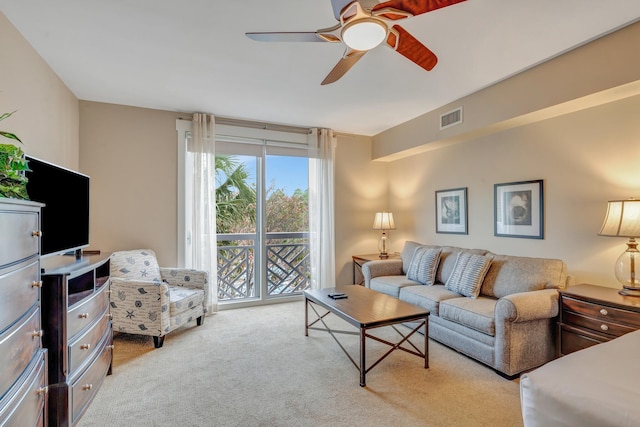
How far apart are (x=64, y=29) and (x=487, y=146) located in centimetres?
394

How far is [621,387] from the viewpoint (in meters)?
0.96

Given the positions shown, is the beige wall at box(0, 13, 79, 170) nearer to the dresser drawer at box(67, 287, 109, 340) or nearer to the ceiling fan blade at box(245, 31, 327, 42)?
the dresser drawer at box(67, 287, 109, 340)

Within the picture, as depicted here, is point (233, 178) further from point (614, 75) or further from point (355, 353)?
point (614, 75)

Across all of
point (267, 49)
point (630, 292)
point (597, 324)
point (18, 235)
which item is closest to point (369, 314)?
point (597, 324)

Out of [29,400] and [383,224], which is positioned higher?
[383,224]

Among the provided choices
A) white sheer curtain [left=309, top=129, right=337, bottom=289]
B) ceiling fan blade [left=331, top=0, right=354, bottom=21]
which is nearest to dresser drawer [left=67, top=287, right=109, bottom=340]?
ceiling fan blade [left=331, top=0, right=354, bottom=21]

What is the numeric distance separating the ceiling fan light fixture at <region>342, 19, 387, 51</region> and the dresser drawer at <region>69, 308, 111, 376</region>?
232 centimetres

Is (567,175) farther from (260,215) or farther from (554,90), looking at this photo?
(260,215)

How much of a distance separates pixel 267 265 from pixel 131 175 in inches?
80.7

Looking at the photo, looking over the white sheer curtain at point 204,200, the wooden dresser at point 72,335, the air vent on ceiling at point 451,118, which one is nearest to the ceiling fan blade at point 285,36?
the wooden dresser at point 72,335

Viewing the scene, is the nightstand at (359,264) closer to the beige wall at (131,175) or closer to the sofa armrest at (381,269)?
the sofa armrest at (381,269)

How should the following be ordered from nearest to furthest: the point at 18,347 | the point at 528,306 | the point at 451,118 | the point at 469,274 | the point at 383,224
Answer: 1. the point at 18,347
2. the point at 528,306
3. the point at 469,274
4. the point at 451,118
5. the point at 383,224

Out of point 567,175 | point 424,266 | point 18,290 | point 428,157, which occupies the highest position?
point 428,157

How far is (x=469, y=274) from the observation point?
3.09 m
